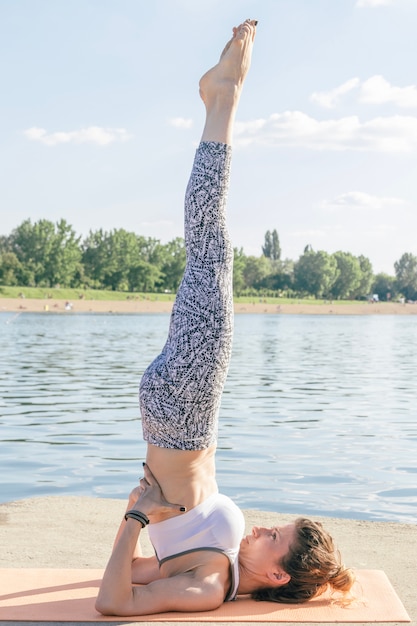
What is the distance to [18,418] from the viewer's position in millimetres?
16172

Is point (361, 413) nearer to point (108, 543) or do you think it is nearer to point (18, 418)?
→ point (18, 418)

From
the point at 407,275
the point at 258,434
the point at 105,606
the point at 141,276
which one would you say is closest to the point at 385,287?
the point at 407,275

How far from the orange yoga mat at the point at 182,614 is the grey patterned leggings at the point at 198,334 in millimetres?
842

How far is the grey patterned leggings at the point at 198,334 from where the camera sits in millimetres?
4488

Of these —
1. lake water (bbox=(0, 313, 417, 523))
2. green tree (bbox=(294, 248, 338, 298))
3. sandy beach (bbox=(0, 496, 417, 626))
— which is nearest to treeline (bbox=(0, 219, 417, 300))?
green tree (bbox=(294, 248, 338, 298))

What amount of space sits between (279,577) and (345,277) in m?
149

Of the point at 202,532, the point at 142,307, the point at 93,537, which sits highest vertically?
the point at 202,532

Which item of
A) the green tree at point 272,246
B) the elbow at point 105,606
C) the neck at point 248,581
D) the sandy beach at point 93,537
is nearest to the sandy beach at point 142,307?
the green tree at point 272,246

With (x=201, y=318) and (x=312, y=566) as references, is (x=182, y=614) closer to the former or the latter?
(x=312, y=566)

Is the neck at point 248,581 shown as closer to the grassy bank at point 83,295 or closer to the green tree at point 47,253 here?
the grassy bank at point 83,295

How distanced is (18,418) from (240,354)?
66.3 feet

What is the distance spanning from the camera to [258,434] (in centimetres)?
1462

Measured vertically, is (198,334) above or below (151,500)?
above

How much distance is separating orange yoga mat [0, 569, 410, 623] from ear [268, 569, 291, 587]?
4.8 inches
